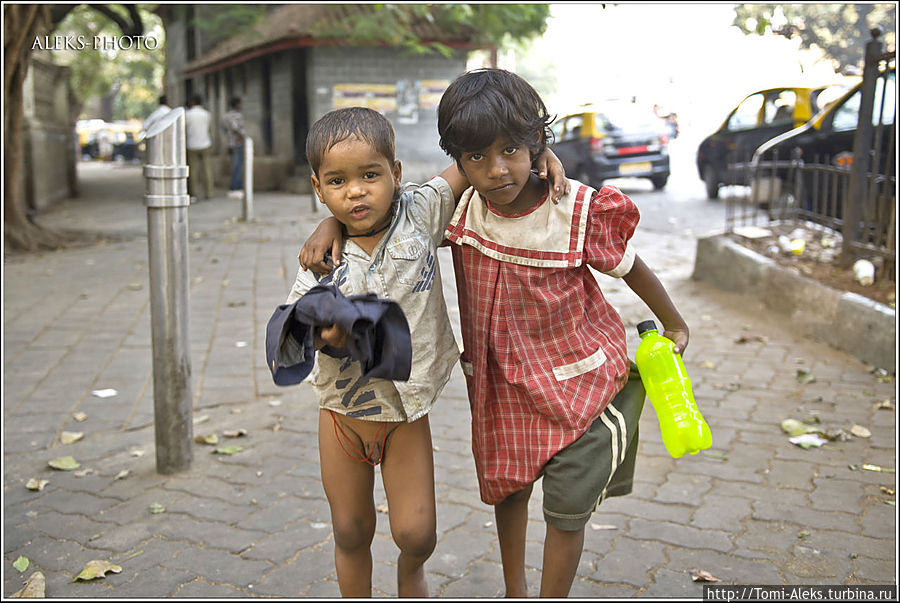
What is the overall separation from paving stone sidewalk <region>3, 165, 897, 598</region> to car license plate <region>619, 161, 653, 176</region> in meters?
8.63

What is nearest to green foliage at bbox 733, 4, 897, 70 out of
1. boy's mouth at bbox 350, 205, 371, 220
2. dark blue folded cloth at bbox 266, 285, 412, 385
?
boy's mouth at bbox 350, 205, 371, 220

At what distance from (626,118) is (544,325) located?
530 inches

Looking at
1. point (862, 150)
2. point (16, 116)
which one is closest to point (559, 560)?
point (862, 150)

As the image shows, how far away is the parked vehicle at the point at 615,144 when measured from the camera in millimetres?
14812

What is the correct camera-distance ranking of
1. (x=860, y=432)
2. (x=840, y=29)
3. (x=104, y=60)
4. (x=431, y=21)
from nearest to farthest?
(x=860, y=432), (x=431, y=21), (x=840, y=29), (x=104, y=60)

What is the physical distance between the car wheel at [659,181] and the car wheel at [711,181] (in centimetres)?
102

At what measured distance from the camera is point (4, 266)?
9.27m

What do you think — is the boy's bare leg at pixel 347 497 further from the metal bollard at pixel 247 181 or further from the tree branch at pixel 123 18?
the tree branch at pixel 123 18

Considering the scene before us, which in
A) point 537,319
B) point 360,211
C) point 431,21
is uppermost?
point 431,21

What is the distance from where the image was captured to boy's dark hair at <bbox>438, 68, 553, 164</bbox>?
2.15 meters

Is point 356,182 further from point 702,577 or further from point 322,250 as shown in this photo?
point 702,577

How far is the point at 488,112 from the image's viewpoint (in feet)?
7.03

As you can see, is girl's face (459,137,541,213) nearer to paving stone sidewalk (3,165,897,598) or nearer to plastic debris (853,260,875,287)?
paving stone sidewalk (3,165,897,598)

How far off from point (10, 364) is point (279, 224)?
6568 millimetres
